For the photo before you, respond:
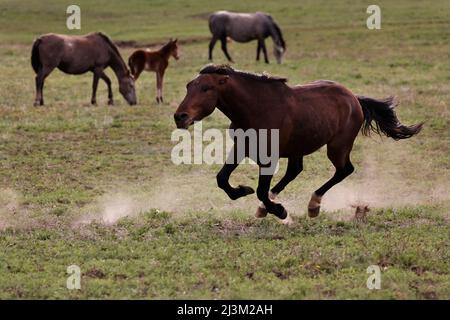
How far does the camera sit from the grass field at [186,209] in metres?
8.01

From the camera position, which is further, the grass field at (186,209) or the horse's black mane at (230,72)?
the horse's black mane at (230,72)

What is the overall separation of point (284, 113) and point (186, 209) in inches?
90.3

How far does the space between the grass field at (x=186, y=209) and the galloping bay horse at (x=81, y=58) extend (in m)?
0.56

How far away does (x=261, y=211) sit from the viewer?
405 inches

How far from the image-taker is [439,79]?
24.1 meters

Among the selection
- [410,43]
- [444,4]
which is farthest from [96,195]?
[444,4]

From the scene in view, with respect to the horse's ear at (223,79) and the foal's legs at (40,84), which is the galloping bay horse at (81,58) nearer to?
the foal's legs at (40,84)

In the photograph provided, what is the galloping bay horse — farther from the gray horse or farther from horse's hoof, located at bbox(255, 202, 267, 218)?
horse's hoof, located at bbox(255, 202, 267, 218)

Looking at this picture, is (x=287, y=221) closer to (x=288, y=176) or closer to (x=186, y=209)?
(x=288, y=176)

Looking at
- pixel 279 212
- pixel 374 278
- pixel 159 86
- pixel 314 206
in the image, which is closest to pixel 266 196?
pixel 279 212

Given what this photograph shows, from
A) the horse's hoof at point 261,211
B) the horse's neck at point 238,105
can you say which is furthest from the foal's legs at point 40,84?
the horse's neck at point 238,105

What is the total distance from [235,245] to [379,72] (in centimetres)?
1778

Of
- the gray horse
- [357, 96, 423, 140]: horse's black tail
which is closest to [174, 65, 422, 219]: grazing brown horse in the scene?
[357, 96, 423, 140]: horse's black tail

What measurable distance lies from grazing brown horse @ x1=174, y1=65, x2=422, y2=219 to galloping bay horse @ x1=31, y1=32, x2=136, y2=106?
1156 centimetres
